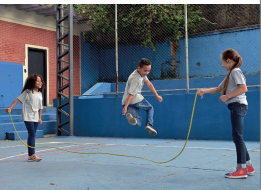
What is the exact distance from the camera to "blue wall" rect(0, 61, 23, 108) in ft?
37.8

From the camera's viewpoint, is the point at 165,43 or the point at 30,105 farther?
the point at 165,43

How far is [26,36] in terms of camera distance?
1358 centimetres

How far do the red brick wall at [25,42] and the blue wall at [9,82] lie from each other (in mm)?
959

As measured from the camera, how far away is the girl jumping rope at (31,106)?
231 inches

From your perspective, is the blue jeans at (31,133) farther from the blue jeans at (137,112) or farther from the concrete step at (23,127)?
the concrete step at (23,127)

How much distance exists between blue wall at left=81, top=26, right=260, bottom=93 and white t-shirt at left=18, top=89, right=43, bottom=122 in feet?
17.7

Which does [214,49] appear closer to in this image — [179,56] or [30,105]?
[179,56]

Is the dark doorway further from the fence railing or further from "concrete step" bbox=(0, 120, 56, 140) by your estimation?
"concrete step" bbox=(0, 120, 56, 140)

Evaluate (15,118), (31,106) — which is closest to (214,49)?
(15,118)

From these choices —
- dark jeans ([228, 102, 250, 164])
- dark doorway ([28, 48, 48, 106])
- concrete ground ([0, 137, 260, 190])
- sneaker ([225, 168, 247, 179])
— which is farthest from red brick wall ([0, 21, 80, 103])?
sneaker ([225, 168, 247, 179])

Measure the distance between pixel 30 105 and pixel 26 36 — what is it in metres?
8.53

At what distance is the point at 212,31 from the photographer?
12820mm

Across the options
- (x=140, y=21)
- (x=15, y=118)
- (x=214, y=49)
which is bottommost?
(x=15, y=118)

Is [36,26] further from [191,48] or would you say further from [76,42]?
[191,48]
